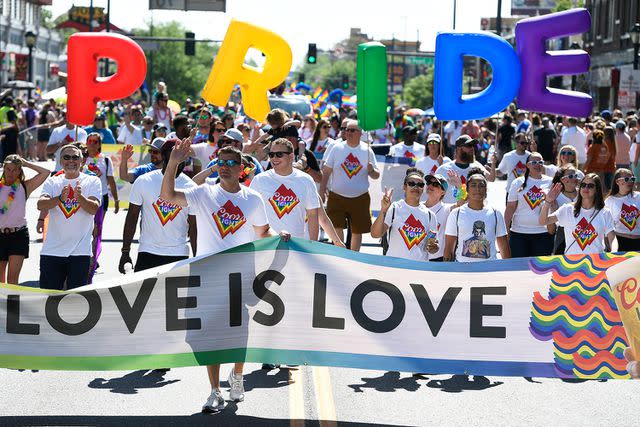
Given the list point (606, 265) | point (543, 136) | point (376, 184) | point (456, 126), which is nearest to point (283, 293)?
point (606, 265)

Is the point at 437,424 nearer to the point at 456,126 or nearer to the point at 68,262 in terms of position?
the point at 68,262

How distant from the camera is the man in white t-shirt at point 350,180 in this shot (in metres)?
14.8

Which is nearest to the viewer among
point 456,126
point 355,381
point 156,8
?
point 355,381

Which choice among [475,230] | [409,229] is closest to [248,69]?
[409,229]

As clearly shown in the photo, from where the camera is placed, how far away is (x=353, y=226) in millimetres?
15055

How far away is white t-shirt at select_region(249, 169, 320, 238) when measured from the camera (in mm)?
10352

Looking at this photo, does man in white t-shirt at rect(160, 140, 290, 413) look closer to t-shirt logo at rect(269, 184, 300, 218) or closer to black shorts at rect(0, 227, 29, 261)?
t-shirt logo at rect(269, 184, 300, 218)

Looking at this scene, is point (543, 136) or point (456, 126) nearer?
point (543, 136)

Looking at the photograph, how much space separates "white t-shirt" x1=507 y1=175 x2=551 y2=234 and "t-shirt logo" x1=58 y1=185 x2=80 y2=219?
179 inches

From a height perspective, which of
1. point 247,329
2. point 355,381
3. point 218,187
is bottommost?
point 355,381

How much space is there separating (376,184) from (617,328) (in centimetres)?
1174

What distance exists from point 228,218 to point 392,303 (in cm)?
133

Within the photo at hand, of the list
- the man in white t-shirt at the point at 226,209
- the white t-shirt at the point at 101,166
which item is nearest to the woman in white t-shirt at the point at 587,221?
the man in white t-shirt at the point at 226,209

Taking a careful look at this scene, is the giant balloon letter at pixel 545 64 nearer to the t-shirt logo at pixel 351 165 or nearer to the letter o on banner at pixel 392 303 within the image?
the t-shirt logo at pixel 351 165
